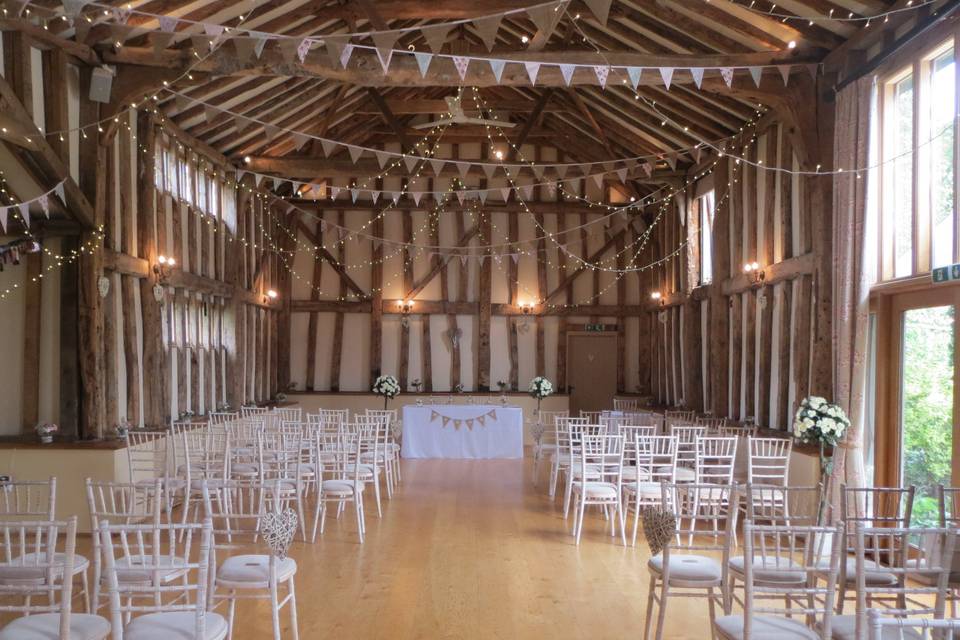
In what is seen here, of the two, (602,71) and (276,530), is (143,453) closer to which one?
(276,530)

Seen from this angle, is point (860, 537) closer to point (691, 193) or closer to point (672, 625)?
point (672, 625)

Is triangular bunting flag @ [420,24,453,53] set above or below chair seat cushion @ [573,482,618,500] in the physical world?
above

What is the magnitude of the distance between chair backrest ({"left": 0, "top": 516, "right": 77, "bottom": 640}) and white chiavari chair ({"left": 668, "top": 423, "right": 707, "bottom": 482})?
4.97m

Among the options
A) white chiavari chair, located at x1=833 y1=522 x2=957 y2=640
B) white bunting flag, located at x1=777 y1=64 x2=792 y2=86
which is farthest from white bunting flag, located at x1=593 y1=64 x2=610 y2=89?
white chiavari chair, located at x1=833 y1=522 x2=957 y2=640

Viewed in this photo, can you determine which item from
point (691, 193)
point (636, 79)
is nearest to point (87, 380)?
point (636, 79)

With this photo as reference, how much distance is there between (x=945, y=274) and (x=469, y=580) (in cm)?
426

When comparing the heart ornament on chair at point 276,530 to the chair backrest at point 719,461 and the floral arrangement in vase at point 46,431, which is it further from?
the floral arrangement in vase at point 46,431

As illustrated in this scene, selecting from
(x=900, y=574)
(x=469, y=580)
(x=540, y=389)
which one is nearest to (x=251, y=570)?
(x=469, y=580)

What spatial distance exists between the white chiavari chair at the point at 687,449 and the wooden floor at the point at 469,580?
103cm

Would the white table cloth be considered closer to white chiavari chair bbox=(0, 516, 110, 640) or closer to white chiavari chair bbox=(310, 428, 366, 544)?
white chiavari chair bbox=(310, 428, 366, 544)

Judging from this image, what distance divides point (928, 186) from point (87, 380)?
793 centimetres

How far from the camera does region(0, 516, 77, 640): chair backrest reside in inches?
127

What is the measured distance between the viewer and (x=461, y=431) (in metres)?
13.0

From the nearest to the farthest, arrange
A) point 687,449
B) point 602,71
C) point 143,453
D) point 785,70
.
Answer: point 602,71
point 785,70
point 143,453
point 687,449
